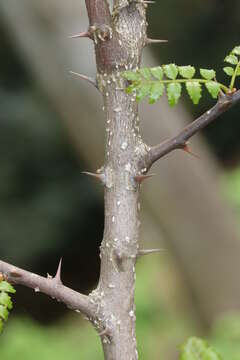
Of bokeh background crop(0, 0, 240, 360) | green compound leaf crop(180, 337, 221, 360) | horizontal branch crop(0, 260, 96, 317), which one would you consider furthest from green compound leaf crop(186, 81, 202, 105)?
bokeh background crop(0, 0, 240, 360)

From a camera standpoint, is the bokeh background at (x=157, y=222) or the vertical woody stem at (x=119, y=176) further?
the bokeh background at (x=157, y=222)

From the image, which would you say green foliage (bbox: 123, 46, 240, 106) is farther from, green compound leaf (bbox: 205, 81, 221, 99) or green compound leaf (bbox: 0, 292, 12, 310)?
green compound leaf (bbox: 0, 292, 12, 310)

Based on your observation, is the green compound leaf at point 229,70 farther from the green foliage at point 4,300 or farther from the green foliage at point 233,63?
the green foliage at point 4,300

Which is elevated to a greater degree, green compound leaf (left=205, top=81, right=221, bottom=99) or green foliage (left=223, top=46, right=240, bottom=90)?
green foliage (left=223, top=46, right=240, bottom=90)

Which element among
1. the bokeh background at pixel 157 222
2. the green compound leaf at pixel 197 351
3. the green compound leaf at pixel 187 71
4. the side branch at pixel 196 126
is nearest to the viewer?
the side branch at pixel 196 126

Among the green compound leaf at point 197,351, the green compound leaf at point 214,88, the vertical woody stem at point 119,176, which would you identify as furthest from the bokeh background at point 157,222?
the green compound leaf at point 214,88

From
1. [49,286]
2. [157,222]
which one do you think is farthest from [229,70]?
[157,222]
